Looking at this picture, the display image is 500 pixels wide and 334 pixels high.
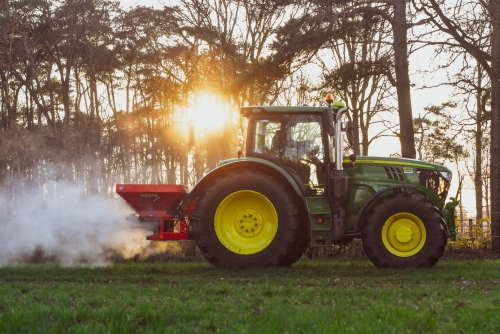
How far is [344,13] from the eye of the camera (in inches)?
656

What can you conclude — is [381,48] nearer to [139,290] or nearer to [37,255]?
[37,255]

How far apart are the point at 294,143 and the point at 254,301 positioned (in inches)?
171

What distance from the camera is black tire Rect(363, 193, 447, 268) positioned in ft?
33.6

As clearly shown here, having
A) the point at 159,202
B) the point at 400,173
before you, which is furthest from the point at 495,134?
the point at 159,202

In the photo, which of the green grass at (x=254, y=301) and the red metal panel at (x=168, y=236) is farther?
the red metal panel at (x=168, y=236)

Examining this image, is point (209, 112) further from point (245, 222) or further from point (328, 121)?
point (328, 121)

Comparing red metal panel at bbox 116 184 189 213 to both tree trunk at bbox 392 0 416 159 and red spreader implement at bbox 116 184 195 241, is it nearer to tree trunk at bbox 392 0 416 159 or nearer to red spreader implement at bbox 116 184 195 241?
red spreader implement at bbox 116 184 195 241

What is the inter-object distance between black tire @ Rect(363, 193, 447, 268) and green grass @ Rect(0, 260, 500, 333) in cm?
26

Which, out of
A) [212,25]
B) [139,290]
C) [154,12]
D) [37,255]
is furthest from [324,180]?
[154,12]

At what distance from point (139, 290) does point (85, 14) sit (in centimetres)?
2256

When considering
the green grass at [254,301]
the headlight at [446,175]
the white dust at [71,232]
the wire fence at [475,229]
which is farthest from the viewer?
the wire fence at [475,229]

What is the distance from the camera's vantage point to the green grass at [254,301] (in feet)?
18.3

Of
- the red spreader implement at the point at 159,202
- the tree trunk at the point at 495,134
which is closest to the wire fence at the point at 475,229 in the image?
the tree trunk at the point at 495,134

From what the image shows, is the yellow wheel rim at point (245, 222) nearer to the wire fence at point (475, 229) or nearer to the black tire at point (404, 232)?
the black tire at point (404, 232)
